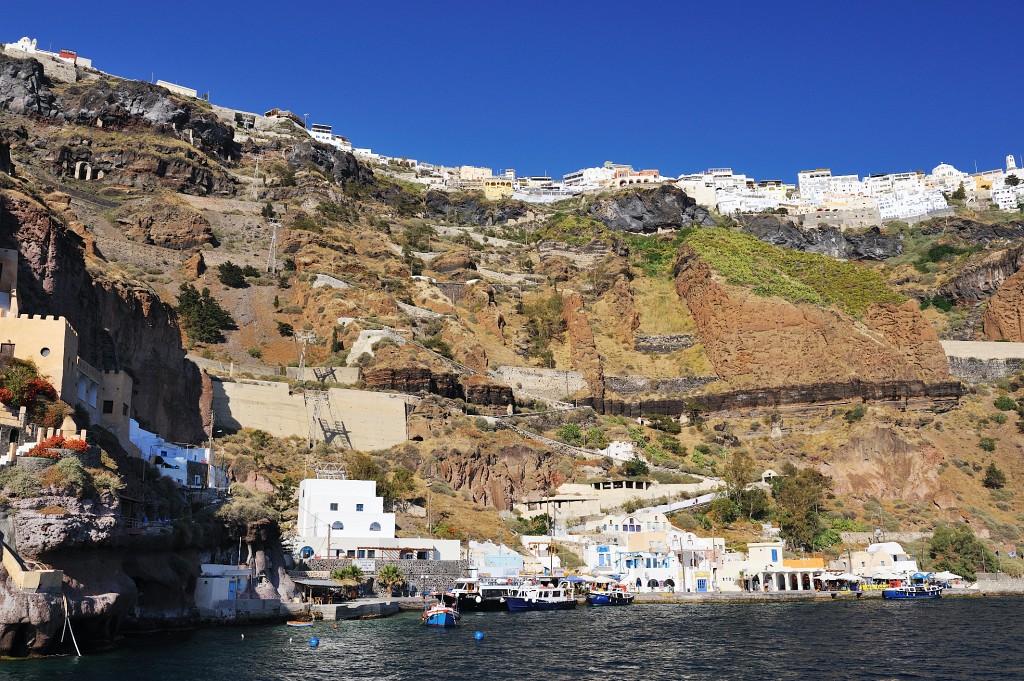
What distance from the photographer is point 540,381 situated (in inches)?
3408

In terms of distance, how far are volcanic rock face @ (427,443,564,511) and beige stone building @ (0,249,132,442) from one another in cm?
2751

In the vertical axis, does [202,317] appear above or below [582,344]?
above

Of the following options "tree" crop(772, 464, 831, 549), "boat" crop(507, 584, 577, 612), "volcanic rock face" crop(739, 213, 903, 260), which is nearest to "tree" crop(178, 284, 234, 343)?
"boat" crop(507, 584, 577, 612)

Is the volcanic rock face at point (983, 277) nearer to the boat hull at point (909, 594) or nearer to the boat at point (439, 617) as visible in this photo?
the boat hull at point (909, 594)

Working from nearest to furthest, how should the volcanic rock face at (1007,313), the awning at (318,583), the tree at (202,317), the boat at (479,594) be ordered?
the awning at (318,583) < the boat at (479,594) < the tree at (202,317) < the volcanic rock face at (1007,313)

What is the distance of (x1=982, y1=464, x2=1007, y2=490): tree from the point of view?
77.8 m

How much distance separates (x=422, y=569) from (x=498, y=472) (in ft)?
49.4

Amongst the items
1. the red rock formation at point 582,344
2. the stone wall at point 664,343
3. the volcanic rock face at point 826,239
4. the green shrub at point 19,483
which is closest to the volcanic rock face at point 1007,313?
the volcanic rock face at point 826,239

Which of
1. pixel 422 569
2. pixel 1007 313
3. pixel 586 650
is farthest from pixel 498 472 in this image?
pixel 1007 313

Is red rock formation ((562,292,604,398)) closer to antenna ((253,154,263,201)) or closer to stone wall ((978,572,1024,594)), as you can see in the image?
stone wall ((978,572,1024,594))

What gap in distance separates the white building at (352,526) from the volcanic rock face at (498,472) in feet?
30.9

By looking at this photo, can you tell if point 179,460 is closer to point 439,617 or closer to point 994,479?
point 439,617

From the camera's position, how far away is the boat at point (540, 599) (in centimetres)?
5341

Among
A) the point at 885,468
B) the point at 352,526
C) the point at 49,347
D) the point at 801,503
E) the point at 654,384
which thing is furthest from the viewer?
the point at 654,384
